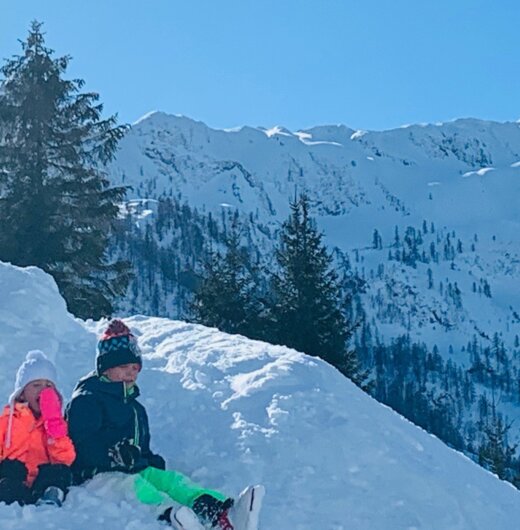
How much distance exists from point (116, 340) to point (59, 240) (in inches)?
608

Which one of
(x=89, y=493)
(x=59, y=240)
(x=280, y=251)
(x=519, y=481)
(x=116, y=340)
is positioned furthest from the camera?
(x=519, y=481)

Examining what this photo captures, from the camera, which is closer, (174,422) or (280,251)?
(174,422)

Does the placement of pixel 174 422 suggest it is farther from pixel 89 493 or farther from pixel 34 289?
pixel 34 289

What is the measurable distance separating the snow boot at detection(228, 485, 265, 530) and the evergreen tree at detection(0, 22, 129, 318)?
603 inches

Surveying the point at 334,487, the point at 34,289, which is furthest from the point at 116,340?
the point at 34,289

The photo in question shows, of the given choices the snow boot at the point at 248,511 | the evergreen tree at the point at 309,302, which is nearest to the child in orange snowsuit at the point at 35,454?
the snow boot at the point at 248,511

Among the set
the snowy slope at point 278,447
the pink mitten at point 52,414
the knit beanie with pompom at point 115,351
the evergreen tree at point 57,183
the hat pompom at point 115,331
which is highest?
the evergreen tree at point 57,183

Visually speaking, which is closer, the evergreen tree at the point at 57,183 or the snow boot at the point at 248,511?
the snow boot at the point at 248,511

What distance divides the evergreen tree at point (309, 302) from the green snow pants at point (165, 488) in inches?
617

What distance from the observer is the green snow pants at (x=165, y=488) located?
555cm

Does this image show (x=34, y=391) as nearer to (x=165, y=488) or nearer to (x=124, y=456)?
(x=124, y=456)

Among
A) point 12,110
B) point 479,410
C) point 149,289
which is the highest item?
point 12,110

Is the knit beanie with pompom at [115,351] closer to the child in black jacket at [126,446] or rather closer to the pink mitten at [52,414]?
the child in black jacket at [126,446]

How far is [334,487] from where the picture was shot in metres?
6.67
